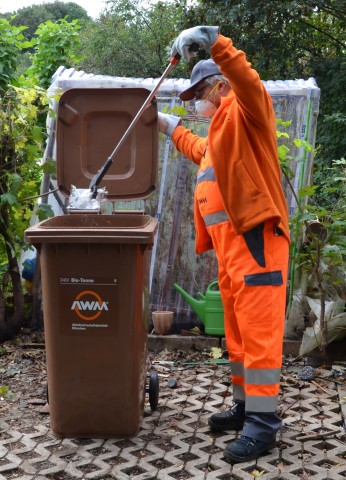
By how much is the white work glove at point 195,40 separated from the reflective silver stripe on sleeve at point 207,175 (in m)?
0.66

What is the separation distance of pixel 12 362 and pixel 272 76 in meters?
7.79

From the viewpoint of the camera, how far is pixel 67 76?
5.71 m

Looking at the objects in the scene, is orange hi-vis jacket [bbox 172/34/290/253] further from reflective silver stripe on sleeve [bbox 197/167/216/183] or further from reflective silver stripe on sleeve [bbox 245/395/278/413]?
reflective silver stripe on sleeve [bbox 245/395/278/413]

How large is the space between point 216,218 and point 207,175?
0.25 meters

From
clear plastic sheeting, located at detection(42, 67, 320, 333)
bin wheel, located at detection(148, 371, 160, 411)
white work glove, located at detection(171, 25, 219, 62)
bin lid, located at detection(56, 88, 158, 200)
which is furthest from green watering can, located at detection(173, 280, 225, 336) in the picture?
white work glove, located at detection(171, 25, 219, 62)

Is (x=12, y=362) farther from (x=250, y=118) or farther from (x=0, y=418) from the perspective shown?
(x=250, y=118)

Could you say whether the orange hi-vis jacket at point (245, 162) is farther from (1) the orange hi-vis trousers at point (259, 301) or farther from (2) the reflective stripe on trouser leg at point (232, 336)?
(2) the reflective stripe on trouser leg at point (232, 336)

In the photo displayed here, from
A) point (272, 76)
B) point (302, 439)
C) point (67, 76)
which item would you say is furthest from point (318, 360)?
point (272, 76)

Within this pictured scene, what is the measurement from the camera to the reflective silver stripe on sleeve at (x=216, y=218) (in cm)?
357

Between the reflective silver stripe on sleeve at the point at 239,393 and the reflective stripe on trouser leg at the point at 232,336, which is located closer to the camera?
the reflective stripe on trouser leg at the point at 232,336

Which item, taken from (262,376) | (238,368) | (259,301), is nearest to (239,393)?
(238,368)

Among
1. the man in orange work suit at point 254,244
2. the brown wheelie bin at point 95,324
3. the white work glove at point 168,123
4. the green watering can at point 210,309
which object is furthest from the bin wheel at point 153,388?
the white work glove at point 168,123

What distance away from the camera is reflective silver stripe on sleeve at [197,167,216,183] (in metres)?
3.66

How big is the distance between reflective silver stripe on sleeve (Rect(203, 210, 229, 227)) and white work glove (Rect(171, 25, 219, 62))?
0.80 meters
